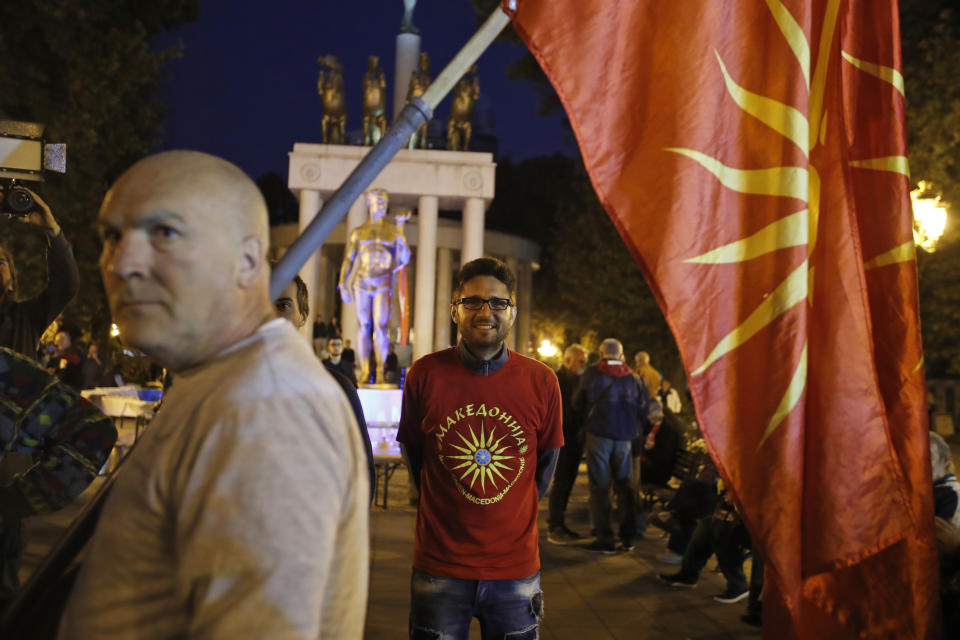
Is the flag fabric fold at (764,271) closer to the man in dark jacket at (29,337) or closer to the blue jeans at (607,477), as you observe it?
the man in dark jacket at (29,337)

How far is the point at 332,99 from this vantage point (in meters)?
24.4

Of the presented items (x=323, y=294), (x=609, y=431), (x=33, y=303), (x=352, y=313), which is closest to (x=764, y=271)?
(x=33, y=303)

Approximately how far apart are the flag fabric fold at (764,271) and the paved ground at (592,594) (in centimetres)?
326

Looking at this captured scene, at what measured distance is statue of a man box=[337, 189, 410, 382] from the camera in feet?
41.6

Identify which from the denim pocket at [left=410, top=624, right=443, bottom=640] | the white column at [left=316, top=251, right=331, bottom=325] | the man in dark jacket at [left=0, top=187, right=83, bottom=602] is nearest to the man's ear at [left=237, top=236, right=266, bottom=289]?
the man in dark jacket at [left=0, top=187, right=83, bottom=602]

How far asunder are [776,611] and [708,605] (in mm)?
4201

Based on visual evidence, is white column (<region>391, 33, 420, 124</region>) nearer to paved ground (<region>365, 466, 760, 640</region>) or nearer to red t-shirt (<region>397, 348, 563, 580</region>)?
paved ground (<region>365, 466, 760, 640</region>)

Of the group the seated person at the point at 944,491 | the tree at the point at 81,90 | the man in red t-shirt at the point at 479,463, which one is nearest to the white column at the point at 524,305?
the tree at the point at 81,90

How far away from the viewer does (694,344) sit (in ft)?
8.09

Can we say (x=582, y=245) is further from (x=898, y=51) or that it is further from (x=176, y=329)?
(x=176, y=329)

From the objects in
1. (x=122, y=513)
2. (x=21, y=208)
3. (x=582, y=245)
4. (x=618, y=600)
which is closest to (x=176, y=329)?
(x=122, y=513)

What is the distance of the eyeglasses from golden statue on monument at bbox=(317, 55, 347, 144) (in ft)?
73.2

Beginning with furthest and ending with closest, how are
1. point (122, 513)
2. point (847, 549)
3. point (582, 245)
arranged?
1. point (582, 245)
2. point (847, 549)
3. point (122, 513)

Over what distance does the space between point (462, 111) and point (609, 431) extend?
1834 cm
